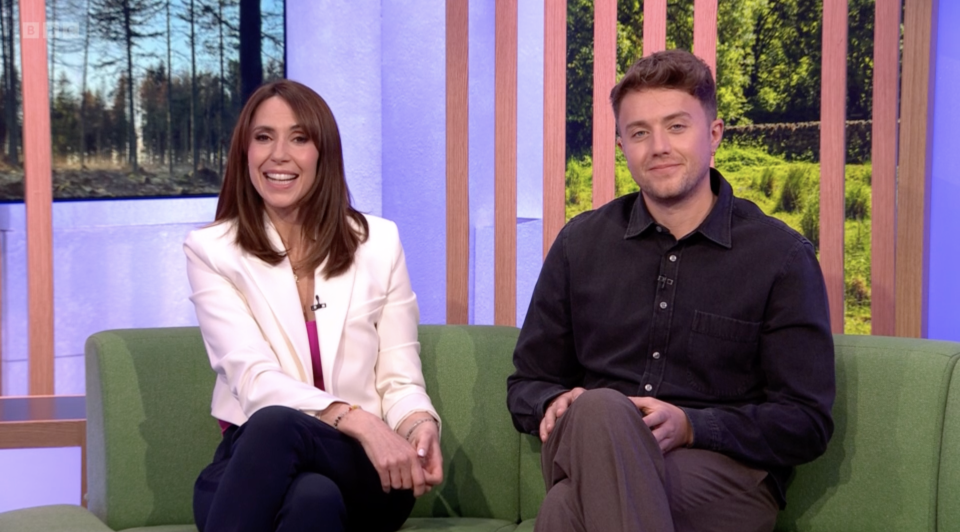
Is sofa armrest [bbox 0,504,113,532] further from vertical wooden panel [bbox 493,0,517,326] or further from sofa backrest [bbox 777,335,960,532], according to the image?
sofa backrest [bbox 777,335,960,532]

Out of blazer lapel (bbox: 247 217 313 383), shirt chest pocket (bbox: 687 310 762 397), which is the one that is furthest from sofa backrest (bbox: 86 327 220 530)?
shirt chest pocket (bbox: 687 310 762 397)

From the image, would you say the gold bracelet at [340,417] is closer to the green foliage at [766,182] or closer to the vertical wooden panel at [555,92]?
the vertical wooden panel at [555,92]

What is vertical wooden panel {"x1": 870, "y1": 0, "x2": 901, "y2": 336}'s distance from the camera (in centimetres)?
276

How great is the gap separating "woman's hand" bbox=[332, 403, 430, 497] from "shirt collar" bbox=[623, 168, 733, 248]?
0.70m

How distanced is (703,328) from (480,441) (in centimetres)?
70

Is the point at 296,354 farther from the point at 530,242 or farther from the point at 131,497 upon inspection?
the point at 530,242

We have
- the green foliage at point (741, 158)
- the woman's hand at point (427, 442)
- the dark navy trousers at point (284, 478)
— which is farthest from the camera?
the green foliage at point (741, 158)

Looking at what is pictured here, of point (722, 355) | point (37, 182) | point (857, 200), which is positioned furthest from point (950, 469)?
point (37, 182)

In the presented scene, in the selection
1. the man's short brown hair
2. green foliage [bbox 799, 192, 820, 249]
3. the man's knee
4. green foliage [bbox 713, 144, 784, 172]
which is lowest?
the man's knee

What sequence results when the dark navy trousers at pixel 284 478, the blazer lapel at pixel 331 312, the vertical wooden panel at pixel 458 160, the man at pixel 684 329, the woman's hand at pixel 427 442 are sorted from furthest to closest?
the vertical wooden panel at pixel 458 160 < the blazer lapel at pixel 331 312 < the woman's hand at pixel 427 442 < the man at pixel 684 329 < the dark navy trousers at pixel 284 478

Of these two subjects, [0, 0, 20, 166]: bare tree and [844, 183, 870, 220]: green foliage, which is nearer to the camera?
[844, 183, 870, 220]: green foliage

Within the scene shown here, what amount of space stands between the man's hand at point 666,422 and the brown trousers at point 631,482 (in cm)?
3

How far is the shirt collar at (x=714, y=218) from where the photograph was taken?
2309 millimetres

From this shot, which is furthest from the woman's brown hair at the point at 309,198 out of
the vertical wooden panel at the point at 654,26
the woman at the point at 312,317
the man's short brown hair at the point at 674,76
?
the vertical wooden panel at the point at 654,26
